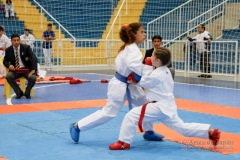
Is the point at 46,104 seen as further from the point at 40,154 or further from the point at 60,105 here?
the point at 40,154

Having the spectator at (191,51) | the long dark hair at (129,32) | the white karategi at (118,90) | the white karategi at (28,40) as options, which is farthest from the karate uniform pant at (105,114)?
the white karategi at (28,40)

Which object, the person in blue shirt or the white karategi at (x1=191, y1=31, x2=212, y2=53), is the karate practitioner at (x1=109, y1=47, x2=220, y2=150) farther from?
the person in blue shirt

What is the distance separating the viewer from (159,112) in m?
5.00

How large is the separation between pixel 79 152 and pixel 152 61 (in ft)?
4.35

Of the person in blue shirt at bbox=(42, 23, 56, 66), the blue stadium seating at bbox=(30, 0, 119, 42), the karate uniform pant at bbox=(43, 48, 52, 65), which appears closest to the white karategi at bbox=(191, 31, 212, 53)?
the person in blue shirt at bbox=(42, 23, 56, 66)

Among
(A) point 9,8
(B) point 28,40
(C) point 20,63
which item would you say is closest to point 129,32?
(C) point 20,63

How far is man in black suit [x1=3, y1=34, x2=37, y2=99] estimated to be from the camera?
9641 millimetres

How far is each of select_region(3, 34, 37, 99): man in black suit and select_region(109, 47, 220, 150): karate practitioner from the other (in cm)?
500

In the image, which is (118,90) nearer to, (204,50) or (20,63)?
(20,63)

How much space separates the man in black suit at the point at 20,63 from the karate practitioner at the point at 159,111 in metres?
5.00

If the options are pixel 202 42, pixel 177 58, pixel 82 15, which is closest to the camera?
pixel 202 42

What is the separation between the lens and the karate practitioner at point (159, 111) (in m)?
5.00

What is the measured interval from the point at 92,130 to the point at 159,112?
1.48 m

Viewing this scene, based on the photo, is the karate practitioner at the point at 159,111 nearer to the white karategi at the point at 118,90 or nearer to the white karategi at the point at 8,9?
the white karategi at the point at 118,90
